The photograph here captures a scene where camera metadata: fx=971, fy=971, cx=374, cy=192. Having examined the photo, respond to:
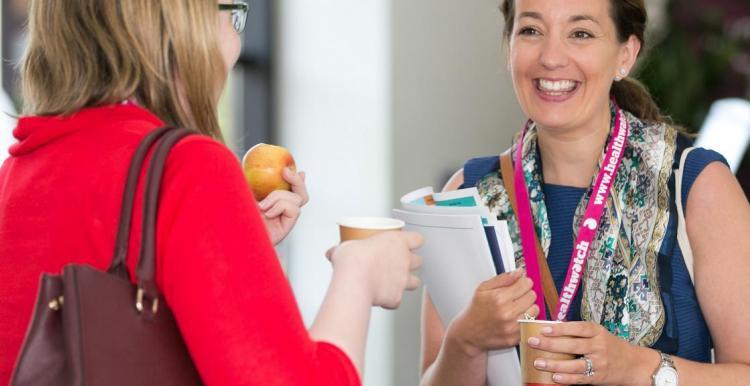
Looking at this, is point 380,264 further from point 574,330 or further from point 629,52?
point 629,52

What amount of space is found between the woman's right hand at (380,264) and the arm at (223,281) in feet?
0.47

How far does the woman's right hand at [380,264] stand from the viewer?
3.92 ft

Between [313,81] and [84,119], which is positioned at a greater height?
[84,119]

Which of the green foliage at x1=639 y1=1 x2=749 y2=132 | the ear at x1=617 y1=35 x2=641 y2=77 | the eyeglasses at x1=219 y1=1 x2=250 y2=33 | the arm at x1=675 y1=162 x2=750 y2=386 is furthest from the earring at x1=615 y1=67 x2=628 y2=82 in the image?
the green foliage at x1=639 y1=1 x2=749 y2=132

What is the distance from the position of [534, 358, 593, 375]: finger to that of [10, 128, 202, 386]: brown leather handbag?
699mm

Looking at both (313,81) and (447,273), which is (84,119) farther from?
(313,81)

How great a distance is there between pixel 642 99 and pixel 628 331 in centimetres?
55

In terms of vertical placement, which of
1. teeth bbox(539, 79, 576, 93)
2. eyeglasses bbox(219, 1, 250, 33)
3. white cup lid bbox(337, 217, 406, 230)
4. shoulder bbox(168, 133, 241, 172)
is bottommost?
white cup lid bbox(337, 217, 406, 230)

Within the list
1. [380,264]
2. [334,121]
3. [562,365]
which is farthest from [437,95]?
[380,264]

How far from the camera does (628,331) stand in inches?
70.2

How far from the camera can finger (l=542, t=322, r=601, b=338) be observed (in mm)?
1555

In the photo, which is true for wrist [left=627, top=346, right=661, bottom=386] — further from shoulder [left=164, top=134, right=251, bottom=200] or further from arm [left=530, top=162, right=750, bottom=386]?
shoulder [left=164, top=134, right=251, bottom=200]

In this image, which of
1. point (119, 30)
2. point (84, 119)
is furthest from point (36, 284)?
point (119, 30)

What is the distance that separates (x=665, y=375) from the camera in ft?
5.55
